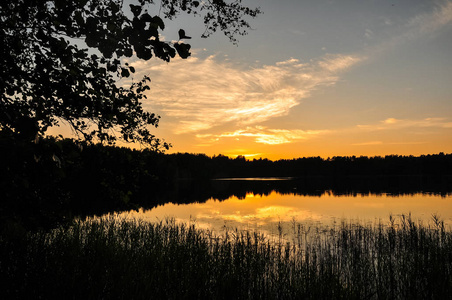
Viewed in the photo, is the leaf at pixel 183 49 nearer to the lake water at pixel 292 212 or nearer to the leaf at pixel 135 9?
the leaf at pixel 135 9

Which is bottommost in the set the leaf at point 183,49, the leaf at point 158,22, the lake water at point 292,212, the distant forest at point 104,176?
the lake water at point 292,212

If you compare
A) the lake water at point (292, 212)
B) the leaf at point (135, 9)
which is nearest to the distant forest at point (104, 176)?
the leaf at point (135, 9)

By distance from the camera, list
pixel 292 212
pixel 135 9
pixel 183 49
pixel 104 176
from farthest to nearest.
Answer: pixel 292 212, pixel 104 176, pixel 183 49, pixel 135 9

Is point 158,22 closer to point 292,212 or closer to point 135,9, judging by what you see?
point 135,9

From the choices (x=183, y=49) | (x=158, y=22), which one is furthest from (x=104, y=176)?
(x=158, y=22)

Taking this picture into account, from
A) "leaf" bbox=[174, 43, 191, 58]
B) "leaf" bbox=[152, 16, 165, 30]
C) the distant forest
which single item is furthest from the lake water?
"leaf" bbox=[152, 16, 165, 30]

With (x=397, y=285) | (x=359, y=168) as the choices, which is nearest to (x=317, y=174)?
(x=359, y=168)

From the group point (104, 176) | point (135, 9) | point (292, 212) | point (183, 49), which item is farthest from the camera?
point (292, 212)

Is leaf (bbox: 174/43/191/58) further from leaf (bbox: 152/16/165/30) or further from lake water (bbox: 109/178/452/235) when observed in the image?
lake water (bbox: 109/178/452/235)

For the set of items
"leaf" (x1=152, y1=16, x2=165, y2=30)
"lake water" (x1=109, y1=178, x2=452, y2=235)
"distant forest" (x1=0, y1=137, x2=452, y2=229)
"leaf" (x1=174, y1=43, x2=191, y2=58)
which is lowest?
"lake water" (x1=109, y1=178, x2=452, y2=235)

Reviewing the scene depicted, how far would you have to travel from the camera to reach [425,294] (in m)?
8.75

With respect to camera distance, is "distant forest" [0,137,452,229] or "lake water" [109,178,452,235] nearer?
"distant forest" [0,137,452,229]

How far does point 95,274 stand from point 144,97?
4798 millimetres

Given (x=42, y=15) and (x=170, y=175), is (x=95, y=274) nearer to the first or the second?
(x=42, y=15)
